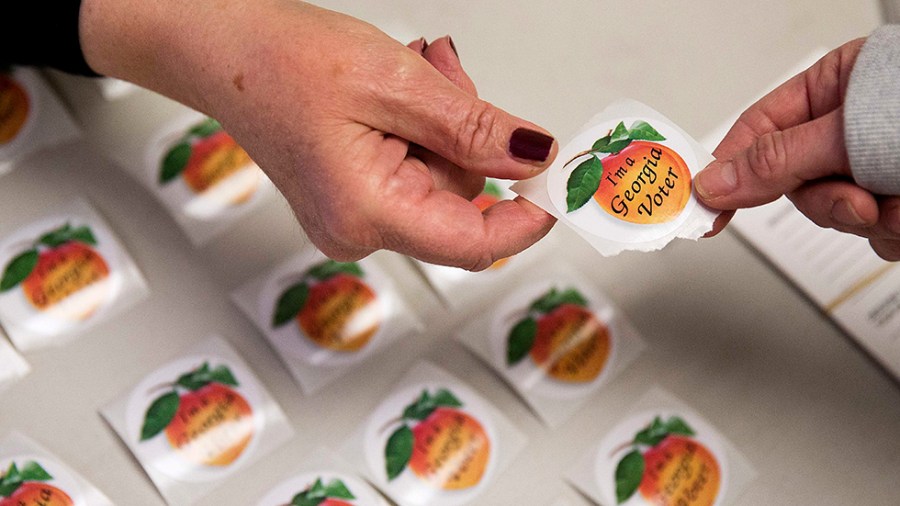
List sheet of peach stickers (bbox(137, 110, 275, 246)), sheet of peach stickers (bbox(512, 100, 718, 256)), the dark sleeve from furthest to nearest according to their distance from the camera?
sheet of peach stickers (bbox(137, 110, 275, 246)), the dark sleeve, sheet of peach stickers (bbox(512, 100, 718, 256))

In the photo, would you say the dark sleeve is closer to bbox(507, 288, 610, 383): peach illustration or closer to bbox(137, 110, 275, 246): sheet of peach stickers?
bbox(137, 110, 275, 246): sheet of peach stickers

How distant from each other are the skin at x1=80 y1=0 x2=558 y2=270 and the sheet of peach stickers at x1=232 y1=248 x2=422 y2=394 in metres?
0.18

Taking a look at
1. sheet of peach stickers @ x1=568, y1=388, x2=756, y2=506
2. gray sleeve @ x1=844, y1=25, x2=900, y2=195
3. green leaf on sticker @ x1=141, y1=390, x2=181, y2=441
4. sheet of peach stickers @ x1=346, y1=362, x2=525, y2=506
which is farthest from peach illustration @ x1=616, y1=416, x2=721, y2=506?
green leaf on sticker @ x1=141, y1=390, x2=181, y2=441

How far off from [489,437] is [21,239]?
1.88ft

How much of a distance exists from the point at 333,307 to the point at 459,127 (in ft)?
1.09

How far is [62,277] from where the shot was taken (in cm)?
88

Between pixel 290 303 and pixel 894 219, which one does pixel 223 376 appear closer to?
pixel 290 303

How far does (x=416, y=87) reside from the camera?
0.64 m

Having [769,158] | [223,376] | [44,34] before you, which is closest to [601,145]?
[769,158]

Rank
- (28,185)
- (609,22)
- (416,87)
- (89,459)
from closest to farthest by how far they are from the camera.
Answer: (416,87), (89,459), (28,185), (609,22)

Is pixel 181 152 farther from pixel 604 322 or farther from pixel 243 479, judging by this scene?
pixel 604 322

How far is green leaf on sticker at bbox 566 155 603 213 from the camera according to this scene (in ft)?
2.36

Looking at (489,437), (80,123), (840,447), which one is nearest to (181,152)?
(80,123)

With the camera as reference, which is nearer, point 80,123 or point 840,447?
point 840,447
